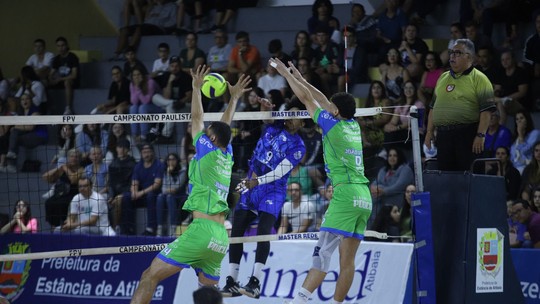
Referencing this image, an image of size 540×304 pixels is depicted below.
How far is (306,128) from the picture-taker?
15258 millimetres

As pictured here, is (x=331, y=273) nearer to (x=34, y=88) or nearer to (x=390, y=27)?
(x=390, y=27)

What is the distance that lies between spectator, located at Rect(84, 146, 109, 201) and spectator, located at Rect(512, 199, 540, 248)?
667cm

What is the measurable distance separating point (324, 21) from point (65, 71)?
5523 millimetres

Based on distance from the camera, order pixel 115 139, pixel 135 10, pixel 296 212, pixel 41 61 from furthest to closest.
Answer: pixel 135 10, pixel 41 61, pixel 115 139, pixel 296 212

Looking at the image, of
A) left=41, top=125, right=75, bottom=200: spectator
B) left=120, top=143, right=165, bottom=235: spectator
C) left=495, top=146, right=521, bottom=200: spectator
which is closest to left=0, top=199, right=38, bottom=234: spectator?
left=41, top=125, right=75, bottom=200: spectator

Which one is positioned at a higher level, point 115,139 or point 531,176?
point 115,139

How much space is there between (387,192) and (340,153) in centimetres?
428

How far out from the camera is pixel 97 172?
16.7m

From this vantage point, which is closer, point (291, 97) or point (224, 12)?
point (291, 97)

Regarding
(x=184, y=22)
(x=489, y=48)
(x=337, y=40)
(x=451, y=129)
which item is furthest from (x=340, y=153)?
(x=184, y=22)

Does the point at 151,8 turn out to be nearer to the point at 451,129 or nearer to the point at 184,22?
the point at 184,22

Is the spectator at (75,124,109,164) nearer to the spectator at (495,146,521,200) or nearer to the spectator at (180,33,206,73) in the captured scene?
the spectator at (180,33,206,73)

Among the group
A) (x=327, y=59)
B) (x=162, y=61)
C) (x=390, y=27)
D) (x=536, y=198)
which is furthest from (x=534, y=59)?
(x=162, y=61)

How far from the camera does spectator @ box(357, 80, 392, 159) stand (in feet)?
50.4
